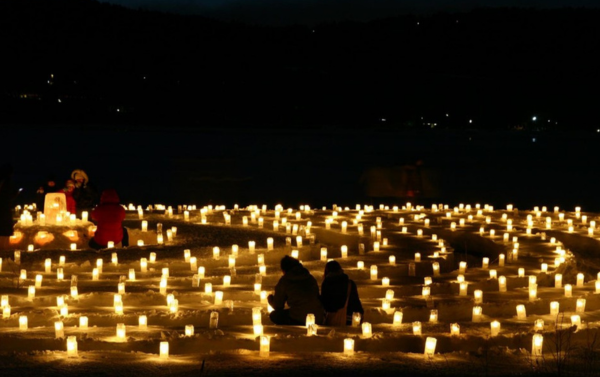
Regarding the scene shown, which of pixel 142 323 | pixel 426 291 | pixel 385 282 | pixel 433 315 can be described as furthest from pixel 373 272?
pixel 142 323

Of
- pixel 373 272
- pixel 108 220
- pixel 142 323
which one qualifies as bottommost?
pixel 142 323

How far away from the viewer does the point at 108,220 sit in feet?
39.5

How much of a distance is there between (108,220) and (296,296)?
464 cm

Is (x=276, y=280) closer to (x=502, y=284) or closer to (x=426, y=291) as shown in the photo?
(x=426, y=291)

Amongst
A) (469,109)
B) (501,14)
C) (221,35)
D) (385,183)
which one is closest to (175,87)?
(221,35)

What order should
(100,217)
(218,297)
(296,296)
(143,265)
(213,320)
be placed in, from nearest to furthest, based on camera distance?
(213,320), (296,296), (218,297), (143,265), (100,217)

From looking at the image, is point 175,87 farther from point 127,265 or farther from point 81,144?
point 127,265

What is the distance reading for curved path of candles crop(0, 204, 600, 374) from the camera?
24.1ft

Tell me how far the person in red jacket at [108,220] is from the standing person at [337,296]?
4391 mm

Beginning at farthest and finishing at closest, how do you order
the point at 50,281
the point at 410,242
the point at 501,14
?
the point at 501,14, the point at 410,242, the point at 50,281

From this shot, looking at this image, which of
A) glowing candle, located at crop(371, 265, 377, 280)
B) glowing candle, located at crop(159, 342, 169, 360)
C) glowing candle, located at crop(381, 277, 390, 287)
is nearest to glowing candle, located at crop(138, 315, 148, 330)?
glowing candle, located at crop(159, 342, 169, 360)

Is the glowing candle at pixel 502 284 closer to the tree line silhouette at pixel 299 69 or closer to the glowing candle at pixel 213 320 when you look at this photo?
the glowing candle at pixel 213 320

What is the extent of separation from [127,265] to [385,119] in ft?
168

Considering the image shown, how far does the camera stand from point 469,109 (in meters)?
62.9
